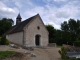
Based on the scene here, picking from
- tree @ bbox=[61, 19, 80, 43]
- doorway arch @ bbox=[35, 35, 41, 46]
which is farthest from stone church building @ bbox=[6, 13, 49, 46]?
tree @ bbox=[61, 19, 80, 43]

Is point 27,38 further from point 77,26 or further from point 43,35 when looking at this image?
point 77,26

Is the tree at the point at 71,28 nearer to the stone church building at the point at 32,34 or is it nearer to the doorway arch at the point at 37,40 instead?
the stone church building at the point at 32,34

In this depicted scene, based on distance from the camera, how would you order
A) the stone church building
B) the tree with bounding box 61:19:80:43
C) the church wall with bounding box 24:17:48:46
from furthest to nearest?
1. the tree with bounding box 61:19:80:43
2. the church wall with bounding box 24:17:48:46
3. the stone church building

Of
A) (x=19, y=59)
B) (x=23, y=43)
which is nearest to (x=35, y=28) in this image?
(x=23, y=43)

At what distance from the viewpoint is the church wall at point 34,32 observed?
24672 mm

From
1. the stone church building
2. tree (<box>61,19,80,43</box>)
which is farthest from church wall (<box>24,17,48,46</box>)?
tree (<box>61,19,80,43</box>)

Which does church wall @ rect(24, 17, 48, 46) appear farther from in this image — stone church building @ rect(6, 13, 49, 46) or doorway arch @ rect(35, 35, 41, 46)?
doorway arch @ rect(35, 35, 41, 46)

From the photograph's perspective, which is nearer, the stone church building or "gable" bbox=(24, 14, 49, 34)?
the stone church building

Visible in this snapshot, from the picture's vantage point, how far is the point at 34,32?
25781mm

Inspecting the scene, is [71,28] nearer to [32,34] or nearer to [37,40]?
[37,40]

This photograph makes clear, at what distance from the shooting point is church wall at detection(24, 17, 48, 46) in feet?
80.9

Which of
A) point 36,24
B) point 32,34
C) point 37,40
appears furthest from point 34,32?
point 37,40

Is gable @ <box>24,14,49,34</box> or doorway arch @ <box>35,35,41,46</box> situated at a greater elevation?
gable @ <box>24,14,49,34</box>

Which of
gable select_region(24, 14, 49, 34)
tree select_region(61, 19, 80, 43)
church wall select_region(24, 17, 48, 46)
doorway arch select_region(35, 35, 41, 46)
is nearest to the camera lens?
church wall select_region(24, 17, 48, 46)
